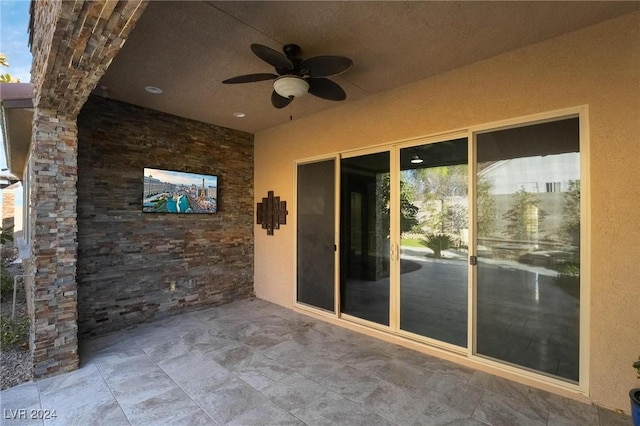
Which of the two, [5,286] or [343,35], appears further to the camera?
[5,286]

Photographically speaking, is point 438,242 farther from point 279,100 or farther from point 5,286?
point 5,286

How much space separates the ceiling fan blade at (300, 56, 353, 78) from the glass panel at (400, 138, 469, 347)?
4.93 ft

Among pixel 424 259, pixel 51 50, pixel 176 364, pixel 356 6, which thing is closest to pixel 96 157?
pixel 51 50

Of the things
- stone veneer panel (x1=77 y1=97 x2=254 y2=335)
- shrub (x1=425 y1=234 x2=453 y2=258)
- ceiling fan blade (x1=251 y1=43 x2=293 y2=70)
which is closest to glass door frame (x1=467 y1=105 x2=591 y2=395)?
shrub (x1=425 y1=234 x2=453 y2=258)

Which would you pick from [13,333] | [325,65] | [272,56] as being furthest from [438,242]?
[13,333]

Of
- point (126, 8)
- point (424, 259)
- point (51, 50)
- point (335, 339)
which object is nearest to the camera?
point (126, 8)

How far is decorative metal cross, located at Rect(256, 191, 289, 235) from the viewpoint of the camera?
494 centimetres

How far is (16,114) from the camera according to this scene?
3162mm

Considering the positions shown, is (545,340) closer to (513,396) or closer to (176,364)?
(513,396)

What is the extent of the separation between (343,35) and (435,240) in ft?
7.44

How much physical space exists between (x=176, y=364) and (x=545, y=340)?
11.5ft

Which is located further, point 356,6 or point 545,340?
point 545,340

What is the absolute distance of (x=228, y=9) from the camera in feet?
7.20

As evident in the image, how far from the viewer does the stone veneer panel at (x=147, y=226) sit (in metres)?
3.74
